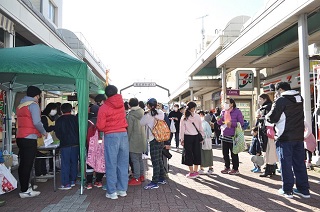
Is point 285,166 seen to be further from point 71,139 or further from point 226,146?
point 71,139

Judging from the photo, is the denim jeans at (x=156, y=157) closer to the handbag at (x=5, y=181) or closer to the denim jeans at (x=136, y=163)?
the denim jeans at (x=136, y=163)

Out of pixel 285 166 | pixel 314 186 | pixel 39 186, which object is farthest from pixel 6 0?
pixel 314 186

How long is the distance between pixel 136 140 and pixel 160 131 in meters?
0.62

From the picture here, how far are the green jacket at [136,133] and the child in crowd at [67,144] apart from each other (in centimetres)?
111

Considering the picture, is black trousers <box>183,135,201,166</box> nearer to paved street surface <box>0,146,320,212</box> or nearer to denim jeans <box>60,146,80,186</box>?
paved street surface <box>0,146,320,212</box>

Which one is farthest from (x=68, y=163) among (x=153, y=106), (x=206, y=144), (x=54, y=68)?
(x=206, y=144)

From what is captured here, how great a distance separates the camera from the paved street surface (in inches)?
183

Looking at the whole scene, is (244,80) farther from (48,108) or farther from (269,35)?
(48,108)

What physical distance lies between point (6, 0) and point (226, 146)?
6.70 m

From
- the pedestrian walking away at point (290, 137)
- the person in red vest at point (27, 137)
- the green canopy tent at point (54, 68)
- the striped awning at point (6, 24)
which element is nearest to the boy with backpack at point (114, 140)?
the green canopy tent at point (54, 68)

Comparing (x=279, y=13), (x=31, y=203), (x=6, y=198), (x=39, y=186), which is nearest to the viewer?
(x=31, y=203)

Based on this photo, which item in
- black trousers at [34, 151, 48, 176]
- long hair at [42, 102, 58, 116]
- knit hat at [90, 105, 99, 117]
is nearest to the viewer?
knit hat at [90, 105, 99, 117]

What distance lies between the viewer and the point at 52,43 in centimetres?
1148

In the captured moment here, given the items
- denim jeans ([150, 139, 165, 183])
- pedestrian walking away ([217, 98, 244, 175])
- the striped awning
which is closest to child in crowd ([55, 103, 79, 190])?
denim jeans ([150, 139, 165, 183])
